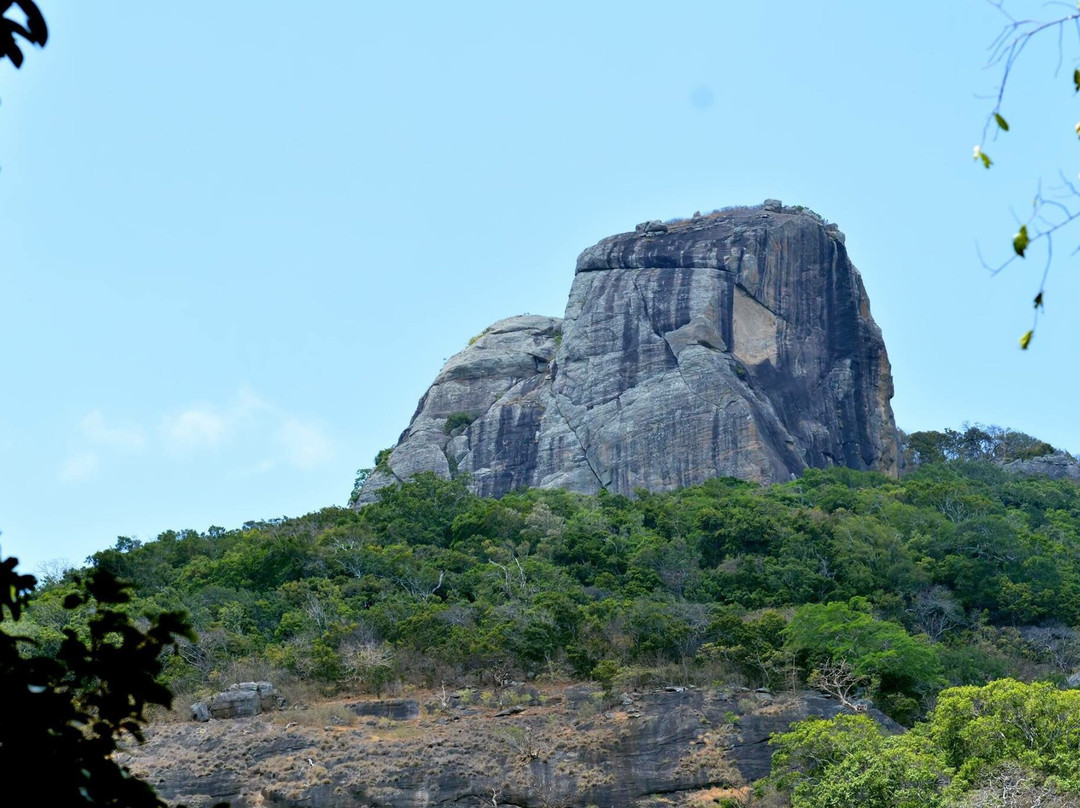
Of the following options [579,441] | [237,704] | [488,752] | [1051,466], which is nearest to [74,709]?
[488,752]

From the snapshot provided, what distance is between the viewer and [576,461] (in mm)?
61250

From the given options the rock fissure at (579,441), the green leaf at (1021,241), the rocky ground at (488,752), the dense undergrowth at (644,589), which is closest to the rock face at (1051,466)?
the dense undergrowth at (644,589)

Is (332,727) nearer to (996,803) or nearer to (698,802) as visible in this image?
(698,802)

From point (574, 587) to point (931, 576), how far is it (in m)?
11.9

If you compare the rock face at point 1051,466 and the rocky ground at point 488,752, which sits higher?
the rock face at point 1051,466

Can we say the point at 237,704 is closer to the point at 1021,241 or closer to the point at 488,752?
the point at 488,752

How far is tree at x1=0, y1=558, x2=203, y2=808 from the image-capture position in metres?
4.64

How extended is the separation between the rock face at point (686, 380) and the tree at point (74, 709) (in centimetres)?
5295

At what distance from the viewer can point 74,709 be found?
5121 millimetres

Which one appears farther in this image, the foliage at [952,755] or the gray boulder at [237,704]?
the gray boulder at [237,704]

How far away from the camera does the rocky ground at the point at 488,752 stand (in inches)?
1212

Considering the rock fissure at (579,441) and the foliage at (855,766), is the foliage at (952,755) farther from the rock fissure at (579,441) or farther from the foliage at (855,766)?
the rock fissure at (579,441)

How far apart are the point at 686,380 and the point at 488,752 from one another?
101ft

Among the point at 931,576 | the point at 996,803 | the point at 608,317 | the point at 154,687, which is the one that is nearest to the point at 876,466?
the point at 608,317
